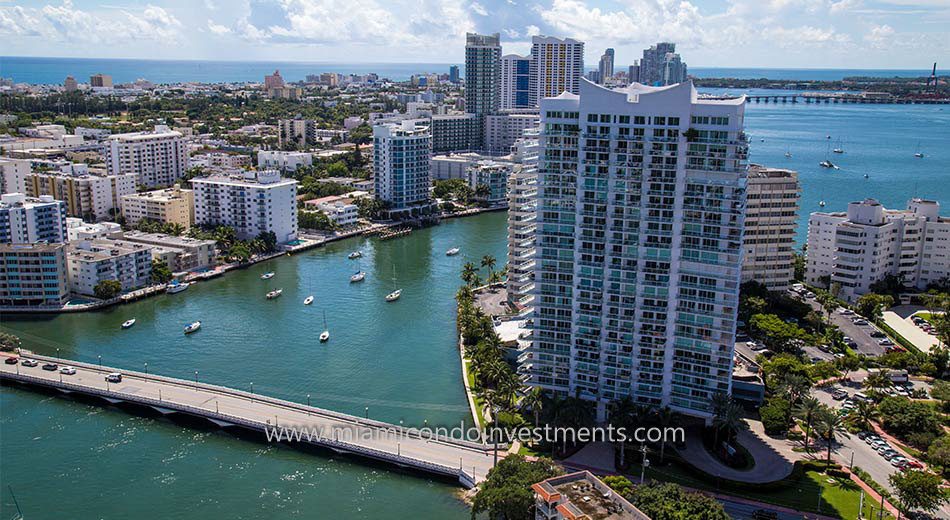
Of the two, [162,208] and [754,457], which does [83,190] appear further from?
[754,457]

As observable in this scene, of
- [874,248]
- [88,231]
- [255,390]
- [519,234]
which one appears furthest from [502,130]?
[255,390]

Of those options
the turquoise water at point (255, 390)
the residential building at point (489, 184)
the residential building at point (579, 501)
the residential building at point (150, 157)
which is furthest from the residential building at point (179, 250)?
the residential building at point (579, 501)

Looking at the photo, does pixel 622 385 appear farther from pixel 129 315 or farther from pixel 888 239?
pixel 129 315

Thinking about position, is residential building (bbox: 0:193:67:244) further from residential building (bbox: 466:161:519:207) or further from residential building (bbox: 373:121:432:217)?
residential building (bbox: 466:161:519:207)

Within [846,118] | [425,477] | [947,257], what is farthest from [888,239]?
[846,118]

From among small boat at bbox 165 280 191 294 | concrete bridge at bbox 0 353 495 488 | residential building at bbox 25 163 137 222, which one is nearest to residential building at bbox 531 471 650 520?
concrete bridge at bbox 0 353 495 488
